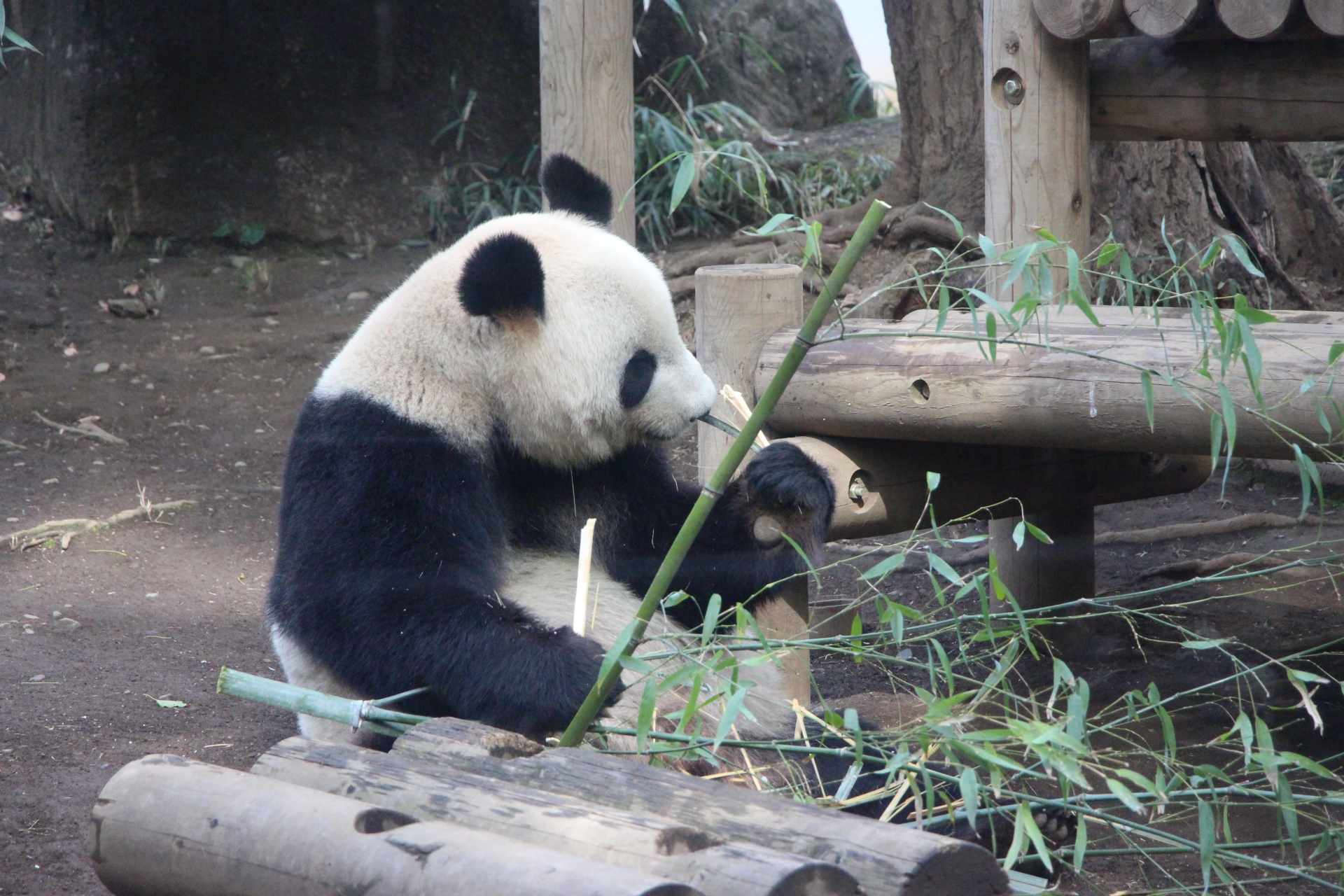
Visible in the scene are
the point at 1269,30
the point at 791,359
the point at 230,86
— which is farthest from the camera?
the point at 230,86

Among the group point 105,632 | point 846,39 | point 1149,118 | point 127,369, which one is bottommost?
point 105,632

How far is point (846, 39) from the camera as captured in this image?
854 centimetres

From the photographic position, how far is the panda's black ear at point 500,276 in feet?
6.71

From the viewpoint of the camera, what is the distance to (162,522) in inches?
169

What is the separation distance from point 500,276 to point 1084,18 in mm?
1656

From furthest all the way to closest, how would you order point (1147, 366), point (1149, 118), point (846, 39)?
point (846, 39) < point (1149, 118) < point (1147, 366)

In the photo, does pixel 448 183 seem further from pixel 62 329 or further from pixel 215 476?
pixel 215 476

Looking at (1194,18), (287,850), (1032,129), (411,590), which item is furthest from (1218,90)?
(287,850)

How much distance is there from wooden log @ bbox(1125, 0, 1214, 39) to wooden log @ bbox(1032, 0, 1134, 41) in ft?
0.22

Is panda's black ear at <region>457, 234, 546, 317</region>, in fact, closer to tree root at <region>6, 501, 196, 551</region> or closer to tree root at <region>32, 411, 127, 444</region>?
tree root at <region>6, 501, 196, 551</region>

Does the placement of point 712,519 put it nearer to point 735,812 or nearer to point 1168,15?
point 735,812

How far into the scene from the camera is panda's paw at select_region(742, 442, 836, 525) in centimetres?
242

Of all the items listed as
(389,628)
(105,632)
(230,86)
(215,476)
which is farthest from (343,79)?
(389,628)

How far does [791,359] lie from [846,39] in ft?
24.9
